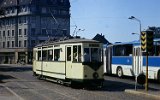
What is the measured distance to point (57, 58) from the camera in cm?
2780

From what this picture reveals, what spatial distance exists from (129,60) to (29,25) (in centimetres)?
8119

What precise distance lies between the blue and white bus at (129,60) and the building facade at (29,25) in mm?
72496

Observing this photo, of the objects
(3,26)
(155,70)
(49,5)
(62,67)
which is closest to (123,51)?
(155,70)

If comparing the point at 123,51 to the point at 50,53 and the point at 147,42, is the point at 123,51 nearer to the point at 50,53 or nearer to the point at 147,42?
the point at 50,53

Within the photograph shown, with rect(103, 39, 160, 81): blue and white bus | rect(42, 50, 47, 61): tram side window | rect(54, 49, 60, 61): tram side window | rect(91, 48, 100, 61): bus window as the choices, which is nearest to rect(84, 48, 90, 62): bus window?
rect(91, 48, 100, 61): bus window

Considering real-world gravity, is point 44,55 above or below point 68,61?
above

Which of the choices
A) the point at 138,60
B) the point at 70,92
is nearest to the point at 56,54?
the point at 70,92

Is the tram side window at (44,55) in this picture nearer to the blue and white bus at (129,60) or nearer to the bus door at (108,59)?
the blue and white bus at (129,60)

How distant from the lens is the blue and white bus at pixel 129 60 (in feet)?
92.9

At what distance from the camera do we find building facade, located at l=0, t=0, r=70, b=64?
364ft

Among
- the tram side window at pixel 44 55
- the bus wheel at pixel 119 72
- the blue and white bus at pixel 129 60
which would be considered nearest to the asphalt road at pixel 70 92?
the bus wheel at pixel 119 72

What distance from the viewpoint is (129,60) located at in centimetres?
3238

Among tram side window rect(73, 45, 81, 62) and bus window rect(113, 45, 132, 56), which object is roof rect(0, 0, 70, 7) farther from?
tram side window rect(73, 45, 81, 62)

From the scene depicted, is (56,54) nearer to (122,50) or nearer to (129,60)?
(129,60)
